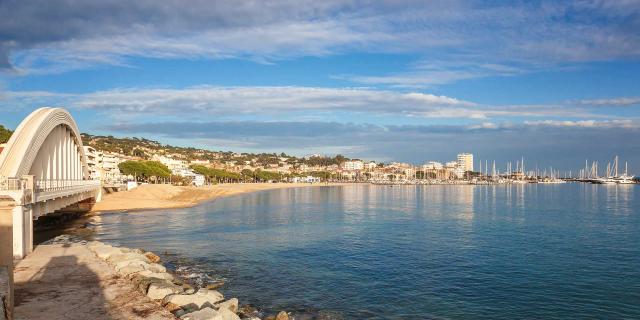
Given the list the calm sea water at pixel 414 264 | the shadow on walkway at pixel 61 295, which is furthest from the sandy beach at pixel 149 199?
the shadow on walkway at pixel 61 295

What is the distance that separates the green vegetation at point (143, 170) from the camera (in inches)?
5551

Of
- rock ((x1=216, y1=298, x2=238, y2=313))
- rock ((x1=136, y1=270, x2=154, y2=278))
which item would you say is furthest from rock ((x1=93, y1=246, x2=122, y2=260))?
rock ((x1=216, y1=298, x2=238, y2=313))

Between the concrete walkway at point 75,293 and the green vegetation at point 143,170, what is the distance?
120 metres

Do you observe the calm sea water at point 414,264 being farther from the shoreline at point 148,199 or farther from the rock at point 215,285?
the shoreline at point 148,199

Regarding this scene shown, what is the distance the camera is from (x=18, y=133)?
3519cm

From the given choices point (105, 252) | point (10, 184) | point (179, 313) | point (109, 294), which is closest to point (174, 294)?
point (179, 313)

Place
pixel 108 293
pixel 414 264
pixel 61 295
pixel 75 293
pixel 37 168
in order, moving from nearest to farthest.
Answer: pixel 61 295, pixel 75 293, pixel 108 293, pixel 414 264, pixel 37 168

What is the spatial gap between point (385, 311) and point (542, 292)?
30.0 feet

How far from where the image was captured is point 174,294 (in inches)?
757

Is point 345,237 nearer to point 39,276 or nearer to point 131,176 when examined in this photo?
point 39,276

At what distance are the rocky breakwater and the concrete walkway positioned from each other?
37 cm

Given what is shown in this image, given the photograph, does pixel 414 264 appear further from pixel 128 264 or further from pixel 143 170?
pixel 143 170

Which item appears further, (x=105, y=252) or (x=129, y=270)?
(x=105, y=252)

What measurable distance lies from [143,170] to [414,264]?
12204cm
